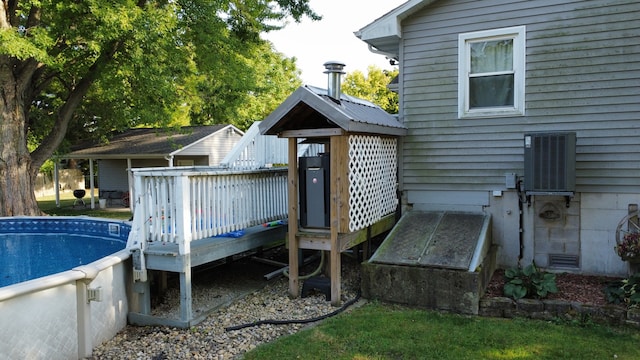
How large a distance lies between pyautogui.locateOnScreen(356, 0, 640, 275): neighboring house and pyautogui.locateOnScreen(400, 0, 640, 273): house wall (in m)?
0.01

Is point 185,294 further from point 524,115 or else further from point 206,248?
point 524,115

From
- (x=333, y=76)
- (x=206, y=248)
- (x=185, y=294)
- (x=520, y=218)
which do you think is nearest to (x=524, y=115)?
(x=520, y=218)

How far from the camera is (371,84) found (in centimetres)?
3381

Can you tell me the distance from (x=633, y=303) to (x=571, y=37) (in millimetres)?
3362

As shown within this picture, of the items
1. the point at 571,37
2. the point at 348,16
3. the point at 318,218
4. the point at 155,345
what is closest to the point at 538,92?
the point at 571,37

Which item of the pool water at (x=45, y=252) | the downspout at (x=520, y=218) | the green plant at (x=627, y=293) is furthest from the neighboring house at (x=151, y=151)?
the green plant at (x=627, y=293)

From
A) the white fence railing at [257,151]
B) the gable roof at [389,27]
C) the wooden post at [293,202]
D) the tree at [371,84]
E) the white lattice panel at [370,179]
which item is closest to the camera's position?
the white lattice panel at [370,179]

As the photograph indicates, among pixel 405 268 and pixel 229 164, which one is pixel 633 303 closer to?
pixel 405 268

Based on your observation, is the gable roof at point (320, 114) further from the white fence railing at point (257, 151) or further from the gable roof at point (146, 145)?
the gable roof at point (146, 145)

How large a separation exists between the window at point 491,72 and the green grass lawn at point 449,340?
300 cm

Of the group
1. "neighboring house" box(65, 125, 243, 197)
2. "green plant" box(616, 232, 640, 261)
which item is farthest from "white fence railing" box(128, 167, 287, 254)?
"neighboring house" box(65, 125, 243, 197)

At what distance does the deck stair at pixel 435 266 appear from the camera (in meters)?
4.92

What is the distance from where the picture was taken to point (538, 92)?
607cm

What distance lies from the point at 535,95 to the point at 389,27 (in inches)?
88.0
